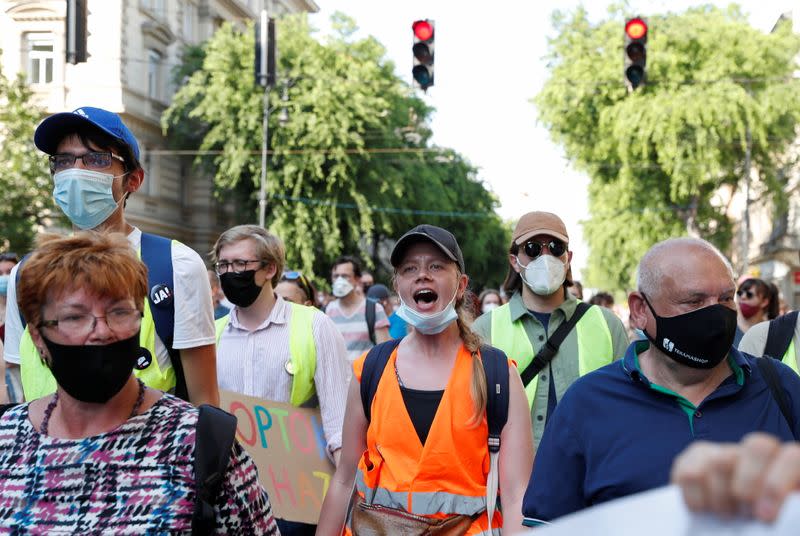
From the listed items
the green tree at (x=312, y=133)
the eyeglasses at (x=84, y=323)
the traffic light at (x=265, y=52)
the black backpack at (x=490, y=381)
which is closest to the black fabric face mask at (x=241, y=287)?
the black backpack at (x=490, y=381)

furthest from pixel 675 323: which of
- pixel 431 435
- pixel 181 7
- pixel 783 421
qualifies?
pixel 181 7

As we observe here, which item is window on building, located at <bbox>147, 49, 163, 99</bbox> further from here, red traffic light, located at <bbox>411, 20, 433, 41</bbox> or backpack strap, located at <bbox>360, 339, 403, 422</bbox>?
backpack strap, located at <bbox>360, 339, 403, 422</bbox>

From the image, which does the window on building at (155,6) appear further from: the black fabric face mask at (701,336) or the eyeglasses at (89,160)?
the black fabric face mask at (701,336)

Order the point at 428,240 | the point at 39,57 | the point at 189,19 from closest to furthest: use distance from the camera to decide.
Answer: the point at 428,240, the point at 39,57, the point at 189,19

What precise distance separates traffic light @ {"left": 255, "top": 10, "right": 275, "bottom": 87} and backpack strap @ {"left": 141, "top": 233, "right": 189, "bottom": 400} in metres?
12.1

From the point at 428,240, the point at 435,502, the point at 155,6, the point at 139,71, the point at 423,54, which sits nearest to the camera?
the point at 435,502

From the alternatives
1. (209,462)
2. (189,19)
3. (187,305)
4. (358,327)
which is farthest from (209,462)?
(189,19)

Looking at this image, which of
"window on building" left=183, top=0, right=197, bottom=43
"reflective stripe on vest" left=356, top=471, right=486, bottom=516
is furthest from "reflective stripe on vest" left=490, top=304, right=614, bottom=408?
"window on building" left=183, top=0, right=197, bottom=43

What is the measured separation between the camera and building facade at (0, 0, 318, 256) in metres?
36.3

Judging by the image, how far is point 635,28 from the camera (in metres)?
12.1

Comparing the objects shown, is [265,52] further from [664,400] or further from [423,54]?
[664,400]

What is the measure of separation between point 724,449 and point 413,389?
9.64 feet

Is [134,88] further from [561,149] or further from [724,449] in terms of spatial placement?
[724,449]

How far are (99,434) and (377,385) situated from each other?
1618 mm
